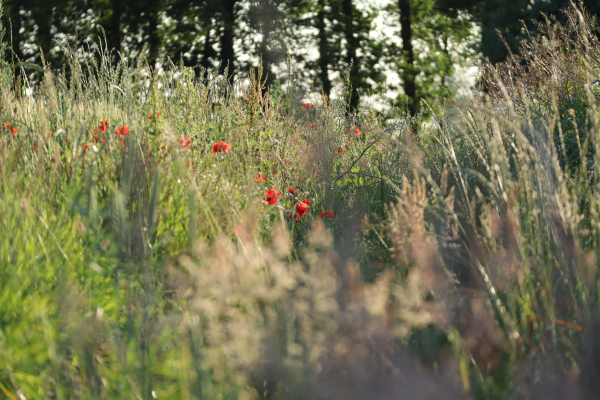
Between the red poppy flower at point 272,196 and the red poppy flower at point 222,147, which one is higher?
the red poppy flower at point 222,147

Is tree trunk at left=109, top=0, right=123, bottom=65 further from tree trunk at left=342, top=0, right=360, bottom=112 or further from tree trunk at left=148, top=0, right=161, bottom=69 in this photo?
tree trunk at left=342, top=0, right=360, bottom=112

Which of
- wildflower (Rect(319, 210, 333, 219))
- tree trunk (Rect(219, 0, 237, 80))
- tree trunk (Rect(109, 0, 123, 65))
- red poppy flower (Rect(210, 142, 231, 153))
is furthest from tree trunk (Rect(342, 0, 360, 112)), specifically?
red poppy flower (Rect(210, 142, 231, 153))

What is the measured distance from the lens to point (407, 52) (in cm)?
1011

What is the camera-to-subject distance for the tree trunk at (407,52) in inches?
391

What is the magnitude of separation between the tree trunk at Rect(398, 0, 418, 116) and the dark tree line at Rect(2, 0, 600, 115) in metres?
0.02

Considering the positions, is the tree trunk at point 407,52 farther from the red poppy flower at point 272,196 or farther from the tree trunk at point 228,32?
the red poppy flower at point 272,196

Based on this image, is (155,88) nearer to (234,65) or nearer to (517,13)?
(234,65)

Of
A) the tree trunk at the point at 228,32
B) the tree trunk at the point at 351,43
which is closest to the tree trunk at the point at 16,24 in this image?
the tree trunk at the point at 228,32

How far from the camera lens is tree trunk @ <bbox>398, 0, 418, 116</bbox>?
993 centimetres

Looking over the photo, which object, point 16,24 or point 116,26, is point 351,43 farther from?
point 16,24

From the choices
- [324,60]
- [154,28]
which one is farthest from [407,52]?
[154,28]

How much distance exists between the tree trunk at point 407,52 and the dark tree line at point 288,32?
2cm

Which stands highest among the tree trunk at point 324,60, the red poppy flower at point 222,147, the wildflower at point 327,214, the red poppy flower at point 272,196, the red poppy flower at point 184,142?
the red poppy flower at point 184,142

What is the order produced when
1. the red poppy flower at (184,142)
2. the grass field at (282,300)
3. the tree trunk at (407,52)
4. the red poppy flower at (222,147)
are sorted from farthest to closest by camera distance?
the tree trunk at (407,52) → the red poppy flower at (222,147) → the red poppy flower at (184,142) → the grass field at (282,300)
